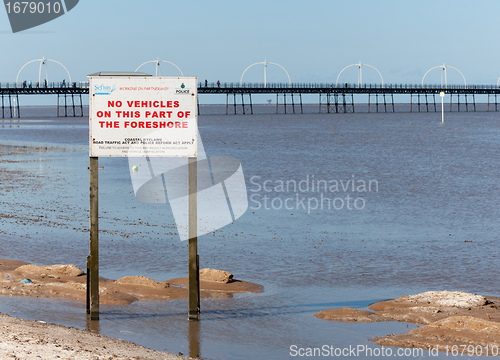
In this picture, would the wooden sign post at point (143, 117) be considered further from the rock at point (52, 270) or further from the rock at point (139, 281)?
the rock at point (52, 270)

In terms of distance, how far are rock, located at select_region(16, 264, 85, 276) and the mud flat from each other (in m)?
4.64

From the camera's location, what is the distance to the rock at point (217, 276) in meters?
10.9

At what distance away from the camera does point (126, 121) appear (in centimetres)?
877

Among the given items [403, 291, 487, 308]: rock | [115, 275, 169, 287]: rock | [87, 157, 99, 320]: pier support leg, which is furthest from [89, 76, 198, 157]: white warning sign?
[403, 291, 487, 308]: rock

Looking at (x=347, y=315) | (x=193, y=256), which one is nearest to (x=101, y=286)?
(x=193, y=256)

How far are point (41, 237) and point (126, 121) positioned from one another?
22.9 ft

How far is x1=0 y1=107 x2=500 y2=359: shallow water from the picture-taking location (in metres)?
8.63

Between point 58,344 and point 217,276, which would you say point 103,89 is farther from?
point 217,276

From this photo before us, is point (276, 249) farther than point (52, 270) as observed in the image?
Yes

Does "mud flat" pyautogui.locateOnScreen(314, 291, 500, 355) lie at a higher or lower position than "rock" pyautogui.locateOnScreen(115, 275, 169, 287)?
lower

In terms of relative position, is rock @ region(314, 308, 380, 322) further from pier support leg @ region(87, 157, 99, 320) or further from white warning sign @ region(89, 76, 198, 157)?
pier support leg @ region(87, 157, 99, 320)

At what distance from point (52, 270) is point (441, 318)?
6.91 m

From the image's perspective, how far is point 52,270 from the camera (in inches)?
438

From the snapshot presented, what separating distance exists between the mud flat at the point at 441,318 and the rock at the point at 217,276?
2.14m
